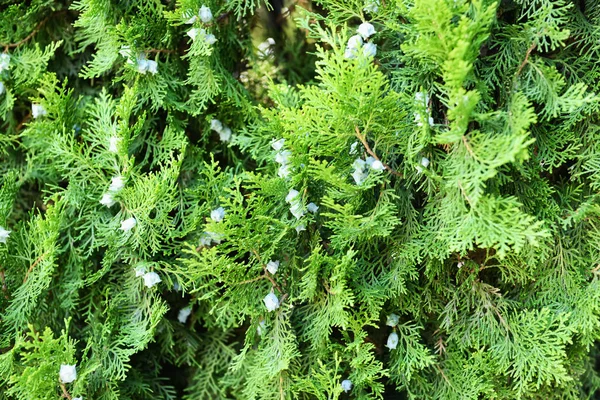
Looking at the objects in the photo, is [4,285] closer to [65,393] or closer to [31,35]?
[65,393]

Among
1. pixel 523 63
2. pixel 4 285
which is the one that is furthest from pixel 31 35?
pixel 523 63

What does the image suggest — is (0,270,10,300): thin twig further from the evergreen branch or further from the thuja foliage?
the evergreen branch

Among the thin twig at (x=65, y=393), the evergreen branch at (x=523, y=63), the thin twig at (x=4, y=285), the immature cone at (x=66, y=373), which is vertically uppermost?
the evergreen branch at (x=523, y=63)

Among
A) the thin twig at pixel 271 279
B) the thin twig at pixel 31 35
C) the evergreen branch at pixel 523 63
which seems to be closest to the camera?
the evergreen branch at pixel 523 63

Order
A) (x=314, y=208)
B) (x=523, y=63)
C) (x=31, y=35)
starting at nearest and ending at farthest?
1. (x=523, y=63)
2. (x=314, y=208)
3. (x=31, y=35)

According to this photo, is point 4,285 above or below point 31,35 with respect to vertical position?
below

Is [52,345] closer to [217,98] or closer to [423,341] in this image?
[217,98]

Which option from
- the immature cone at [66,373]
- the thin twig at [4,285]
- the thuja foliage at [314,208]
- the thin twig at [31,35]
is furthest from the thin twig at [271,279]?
the thin twig at [31,35]

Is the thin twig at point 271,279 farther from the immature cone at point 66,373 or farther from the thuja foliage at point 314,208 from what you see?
the immature cone at point 66,373
